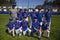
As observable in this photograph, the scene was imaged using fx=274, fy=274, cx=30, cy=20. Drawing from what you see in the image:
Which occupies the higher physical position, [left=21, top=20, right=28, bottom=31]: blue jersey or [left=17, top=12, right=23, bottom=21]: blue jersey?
[left=17, top=12, right=23, bottom=21]: blue jersey

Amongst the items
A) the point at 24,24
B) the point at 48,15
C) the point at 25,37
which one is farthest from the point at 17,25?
the point at 48,15

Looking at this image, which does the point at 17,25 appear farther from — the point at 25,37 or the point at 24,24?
the point at 25,37

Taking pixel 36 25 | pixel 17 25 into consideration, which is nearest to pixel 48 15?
pixel 36 25

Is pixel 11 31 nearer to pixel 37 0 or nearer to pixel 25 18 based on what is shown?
pixel 25 18

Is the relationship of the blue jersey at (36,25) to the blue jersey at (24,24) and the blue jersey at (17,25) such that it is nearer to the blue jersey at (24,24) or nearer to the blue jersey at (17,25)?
the blue jersey at (24,24)

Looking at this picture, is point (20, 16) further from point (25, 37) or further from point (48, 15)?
point (48, 15)

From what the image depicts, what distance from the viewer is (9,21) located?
14.9ft

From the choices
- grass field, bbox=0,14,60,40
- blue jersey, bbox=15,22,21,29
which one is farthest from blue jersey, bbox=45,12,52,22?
blue jersey, bbox=15,22,21,29

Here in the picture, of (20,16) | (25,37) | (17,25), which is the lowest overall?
(25,37)

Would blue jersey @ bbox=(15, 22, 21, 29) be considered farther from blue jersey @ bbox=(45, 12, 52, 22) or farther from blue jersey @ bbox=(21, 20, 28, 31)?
blue jersey @ bbox=(45, 12, 52, 22)

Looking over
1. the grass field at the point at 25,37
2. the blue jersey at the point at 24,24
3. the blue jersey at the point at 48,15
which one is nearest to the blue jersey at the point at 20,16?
the blue jersey at the point at 24,24

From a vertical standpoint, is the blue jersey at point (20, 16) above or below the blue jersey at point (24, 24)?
above

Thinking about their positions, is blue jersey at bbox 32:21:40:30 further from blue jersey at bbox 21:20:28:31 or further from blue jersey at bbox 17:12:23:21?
blue jersey at bbox 17:12:23:21

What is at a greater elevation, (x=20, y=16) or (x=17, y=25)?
(x=20, y=16)
